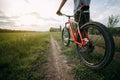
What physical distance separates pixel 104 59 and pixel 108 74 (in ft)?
1.43

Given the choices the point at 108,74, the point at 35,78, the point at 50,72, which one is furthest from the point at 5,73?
the point at 108,74

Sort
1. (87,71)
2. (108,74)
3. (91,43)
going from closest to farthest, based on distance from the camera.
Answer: (108,74)
(87,71)
(91,43)

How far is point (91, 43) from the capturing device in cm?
268

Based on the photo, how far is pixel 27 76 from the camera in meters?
2.30

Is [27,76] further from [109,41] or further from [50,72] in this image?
[109,41]

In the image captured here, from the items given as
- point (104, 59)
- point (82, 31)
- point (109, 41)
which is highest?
point (82, 31)

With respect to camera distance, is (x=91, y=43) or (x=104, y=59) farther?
(x=91, y=43)

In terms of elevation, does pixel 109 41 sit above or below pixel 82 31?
below

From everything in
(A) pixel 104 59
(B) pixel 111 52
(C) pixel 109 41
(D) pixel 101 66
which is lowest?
(D) pixel 101 66

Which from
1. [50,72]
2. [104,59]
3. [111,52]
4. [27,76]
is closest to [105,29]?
[111,52]

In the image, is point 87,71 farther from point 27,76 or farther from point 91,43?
point 27,76

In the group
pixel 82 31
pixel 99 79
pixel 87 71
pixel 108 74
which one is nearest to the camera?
pixel 99 79

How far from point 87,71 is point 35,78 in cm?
130

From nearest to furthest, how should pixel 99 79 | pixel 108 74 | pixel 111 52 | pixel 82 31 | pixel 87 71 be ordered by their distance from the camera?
pixel 111 52 → pixel 99 79 → pixel 108 74 → pixel 87 71 → pixel 82 31
